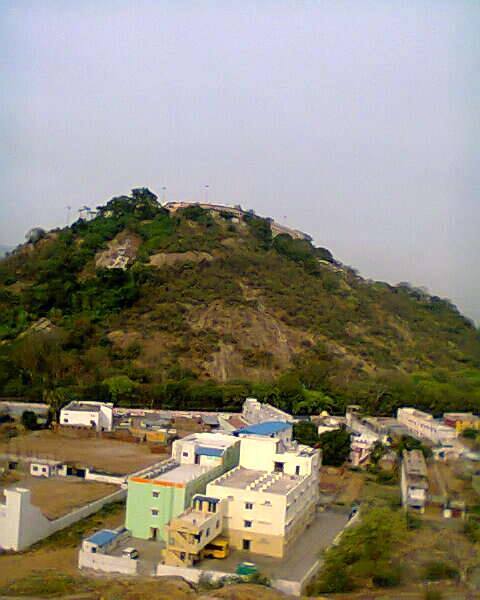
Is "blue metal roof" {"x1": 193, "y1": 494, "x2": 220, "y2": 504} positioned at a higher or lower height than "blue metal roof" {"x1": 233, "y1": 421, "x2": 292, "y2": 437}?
lower

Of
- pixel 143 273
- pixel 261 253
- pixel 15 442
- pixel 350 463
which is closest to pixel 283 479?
pixel 350 463

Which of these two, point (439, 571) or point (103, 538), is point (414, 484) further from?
point (103, 538)

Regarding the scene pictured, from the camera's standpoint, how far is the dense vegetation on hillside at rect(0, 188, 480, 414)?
11.0 m

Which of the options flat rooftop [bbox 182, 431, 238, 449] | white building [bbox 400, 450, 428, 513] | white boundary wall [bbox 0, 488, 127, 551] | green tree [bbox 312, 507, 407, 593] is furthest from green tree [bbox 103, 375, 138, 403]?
green tree [bbox 312, 507, 407, 593]

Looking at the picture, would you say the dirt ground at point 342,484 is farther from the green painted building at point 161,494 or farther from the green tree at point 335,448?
the green painted building at point 161,494

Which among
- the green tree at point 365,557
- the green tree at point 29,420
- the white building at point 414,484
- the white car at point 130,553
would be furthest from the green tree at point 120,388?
the green tree at point 365,557

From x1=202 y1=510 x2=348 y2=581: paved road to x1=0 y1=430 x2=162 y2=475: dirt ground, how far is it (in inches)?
94.4

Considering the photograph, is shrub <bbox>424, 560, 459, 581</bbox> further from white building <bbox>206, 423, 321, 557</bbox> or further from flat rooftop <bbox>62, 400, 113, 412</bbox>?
flat rooftop <bbox>62, 400, 113, 412</bbox>

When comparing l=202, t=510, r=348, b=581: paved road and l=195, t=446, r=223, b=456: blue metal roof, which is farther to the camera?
l=195, t=446, r=223, b=456: blue metal roof

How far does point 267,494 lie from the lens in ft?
17.5

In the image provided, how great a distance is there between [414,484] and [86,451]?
3.90 metres

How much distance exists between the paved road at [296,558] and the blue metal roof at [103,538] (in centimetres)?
63

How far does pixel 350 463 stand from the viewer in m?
8.30

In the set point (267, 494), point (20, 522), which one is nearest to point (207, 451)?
point (267, 494)
